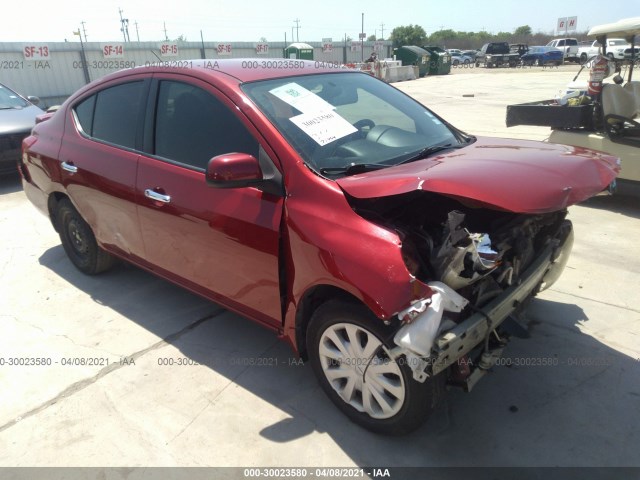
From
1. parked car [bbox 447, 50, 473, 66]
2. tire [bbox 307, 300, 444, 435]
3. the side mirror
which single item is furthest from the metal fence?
parked car [bbox 447, 50, 473, 66]

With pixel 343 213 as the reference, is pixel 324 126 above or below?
above

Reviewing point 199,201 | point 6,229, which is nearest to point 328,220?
point 199,201

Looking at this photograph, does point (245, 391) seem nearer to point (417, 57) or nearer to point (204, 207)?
point (204, 207)

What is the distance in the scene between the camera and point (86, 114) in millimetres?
3990

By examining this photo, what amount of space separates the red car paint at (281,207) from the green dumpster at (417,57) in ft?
108

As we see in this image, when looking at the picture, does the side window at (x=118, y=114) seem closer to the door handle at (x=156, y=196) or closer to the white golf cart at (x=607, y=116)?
the door handle at (x=156, y=196)

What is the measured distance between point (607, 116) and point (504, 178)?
14.7 ft

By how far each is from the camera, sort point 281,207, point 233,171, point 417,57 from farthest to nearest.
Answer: point 417,57, point 281,207, point 233,171

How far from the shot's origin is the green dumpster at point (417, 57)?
33.9 meters

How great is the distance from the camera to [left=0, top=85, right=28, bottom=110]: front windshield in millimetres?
8406

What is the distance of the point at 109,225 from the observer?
3781 millimetres

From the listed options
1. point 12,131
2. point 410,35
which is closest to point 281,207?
point 12,131

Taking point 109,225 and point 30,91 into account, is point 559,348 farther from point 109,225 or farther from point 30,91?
point 30,91

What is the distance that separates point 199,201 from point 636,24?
5532 millimetres
